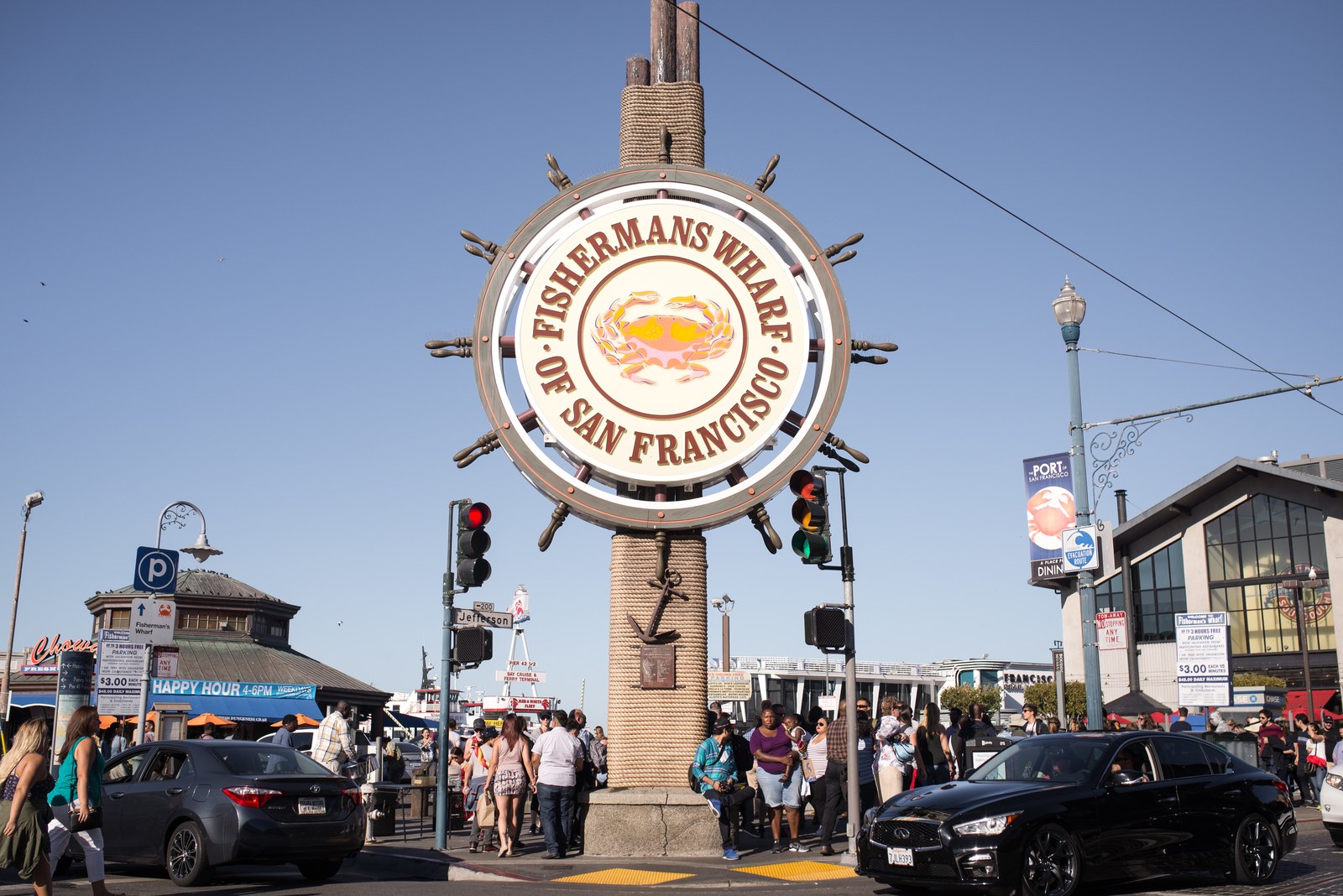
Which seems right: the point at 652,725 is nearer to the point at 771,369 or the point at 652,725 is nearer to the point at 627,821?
the point at 627,821

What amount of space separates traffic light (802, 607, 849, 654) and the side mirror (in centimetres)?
323

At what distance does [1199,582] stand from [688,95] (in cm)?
4691

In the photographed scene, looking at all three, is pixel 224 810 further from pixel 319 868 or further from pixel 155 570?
pixel 155 570

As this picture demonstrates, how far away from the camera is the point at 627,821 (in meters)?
14.5

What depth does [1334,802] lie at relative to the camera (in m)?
15.3

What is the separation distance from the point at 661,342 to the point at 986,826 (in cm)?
762

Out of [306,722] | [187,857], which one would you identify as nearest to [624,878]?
[187,857]

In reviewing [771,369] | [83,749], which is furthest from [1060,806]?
[83,749]

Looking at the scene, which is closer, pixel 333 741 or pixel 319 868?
pixel 319 868

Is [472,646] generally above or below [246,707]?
above

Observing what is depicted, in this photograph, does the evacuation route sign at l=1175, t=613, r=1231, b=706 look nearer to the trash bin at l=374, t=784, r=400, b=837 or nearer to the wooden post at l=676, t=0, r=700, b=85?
the wooden post at l=676, t=0, r=700, b=85

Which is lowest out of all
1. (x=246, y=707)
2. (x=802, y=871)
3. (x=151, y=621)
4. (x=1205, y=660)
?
(x=802, y=871)

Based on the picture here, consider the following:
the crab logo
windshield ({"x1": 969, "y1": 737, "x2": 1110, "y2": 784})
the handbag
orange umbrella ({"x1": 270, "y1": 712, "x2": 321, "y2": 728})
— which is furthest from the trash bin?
orange umbrella ({"x1": 270, "y1": 712, "x2": 321, "y2": 728})

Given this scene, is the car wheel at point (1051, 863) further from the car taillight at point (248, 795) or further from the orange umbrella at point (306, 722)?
the orange umbrella at point (306, 722)
